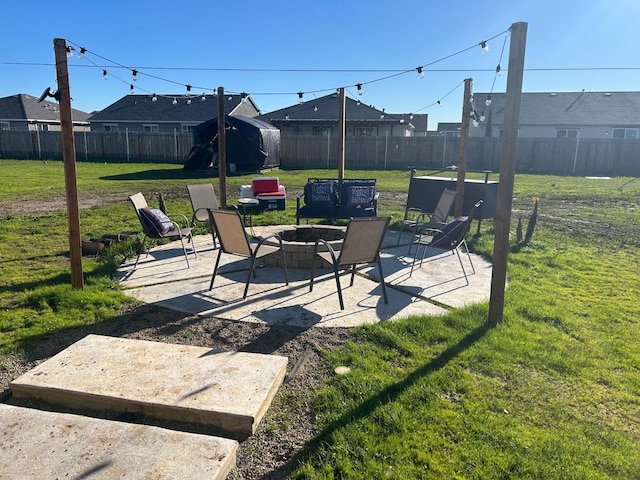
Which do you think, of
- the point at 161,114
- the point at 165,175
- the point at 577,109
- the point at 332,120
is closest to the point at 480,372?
the point at 165,175

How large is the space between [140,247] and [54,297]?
1881 millimetres

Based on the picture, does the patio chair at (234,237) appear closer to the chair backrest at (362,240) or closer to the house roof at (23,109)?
the chair backrest at (362,240)

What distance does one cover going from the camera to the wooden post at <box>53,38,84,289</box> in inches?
177

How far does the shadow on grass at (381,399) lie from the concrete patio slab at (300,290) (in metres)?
0.75

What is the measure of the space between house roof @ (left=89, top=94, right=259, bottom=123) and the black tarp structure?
41.2 feet

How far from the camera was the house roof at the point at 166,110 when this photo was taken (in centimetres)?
3294

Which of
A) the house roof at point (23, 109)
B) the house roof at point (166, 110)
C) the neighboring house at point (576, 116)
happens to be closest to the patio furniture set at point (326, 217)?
the neighboring house at point (576, 116)

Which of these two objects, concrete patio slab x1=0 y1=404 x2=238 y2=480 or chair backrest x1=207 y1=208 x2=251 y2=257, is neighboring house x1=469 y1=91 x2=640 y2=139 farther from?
concrete patio slab x1=0 y1=404 x2=238 y2=480

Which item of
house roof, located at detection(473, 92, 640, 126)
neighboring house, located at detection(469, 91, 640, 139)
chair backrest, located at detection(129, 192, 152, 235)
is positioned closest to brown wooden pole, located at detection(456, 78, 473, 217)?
chair backrest, located at detection(129, 192, 152, 235)

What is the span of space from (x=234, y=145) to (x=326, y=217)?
13.1 metres

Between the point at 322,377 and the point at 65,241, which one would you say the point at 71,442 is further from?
the point at 65,241

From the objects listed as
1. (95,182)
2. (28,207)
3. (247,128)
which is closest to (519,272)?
(28,207)

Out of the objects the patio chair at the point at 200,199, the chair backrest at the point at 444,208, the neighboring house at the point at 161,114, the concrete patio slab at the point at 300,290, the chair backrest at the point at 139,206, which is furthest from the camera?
the neighboring house at the point at 161,114

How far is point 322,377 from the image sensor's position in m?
3.31
